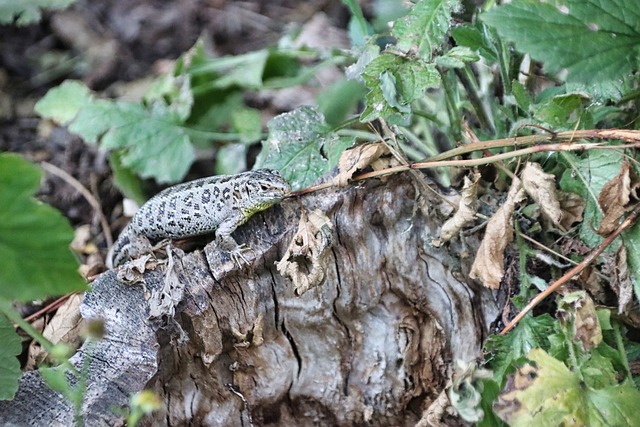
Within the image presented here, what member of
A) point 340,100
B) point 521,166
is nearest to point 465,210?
point 521,166

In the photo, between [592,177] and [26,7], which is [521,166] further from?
[26,7]

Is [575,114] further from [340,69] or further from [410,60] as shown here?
[340,69]

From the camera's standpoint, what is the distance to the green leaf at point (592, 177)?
268 cm

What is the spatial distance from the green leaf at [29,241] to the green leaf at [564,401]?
1347 millimetres

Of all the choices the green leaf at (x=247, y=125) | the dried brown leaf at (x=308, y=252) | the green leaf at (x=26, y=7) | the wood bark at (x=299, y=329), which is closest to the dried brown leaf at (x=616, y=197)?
the wood bark at (x=299, y=329)

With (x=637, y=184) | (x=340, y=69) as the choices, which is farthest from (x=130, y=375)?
(x=340, y=69)

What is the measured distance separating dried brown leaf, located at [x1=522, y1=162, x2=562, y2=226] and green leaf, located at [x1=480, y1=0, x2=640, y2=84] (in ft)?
1.29

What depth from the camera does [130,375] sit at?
2.46 metres

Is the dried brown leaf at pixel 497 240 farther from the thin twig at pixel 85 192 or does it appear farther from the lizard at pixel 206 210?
the thin twig at pixel 85 192

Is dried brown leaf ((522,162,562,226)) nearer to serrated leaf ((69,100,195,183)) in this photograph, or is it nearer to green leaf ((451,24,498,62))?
green leaf ((451,24,498,62))

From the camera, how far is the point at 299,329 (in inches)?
115

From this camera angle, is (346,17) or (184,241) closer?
(184,241)

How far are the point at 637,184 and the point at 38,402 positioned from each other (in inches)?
85.2

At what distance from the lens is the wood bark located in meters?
2.53
